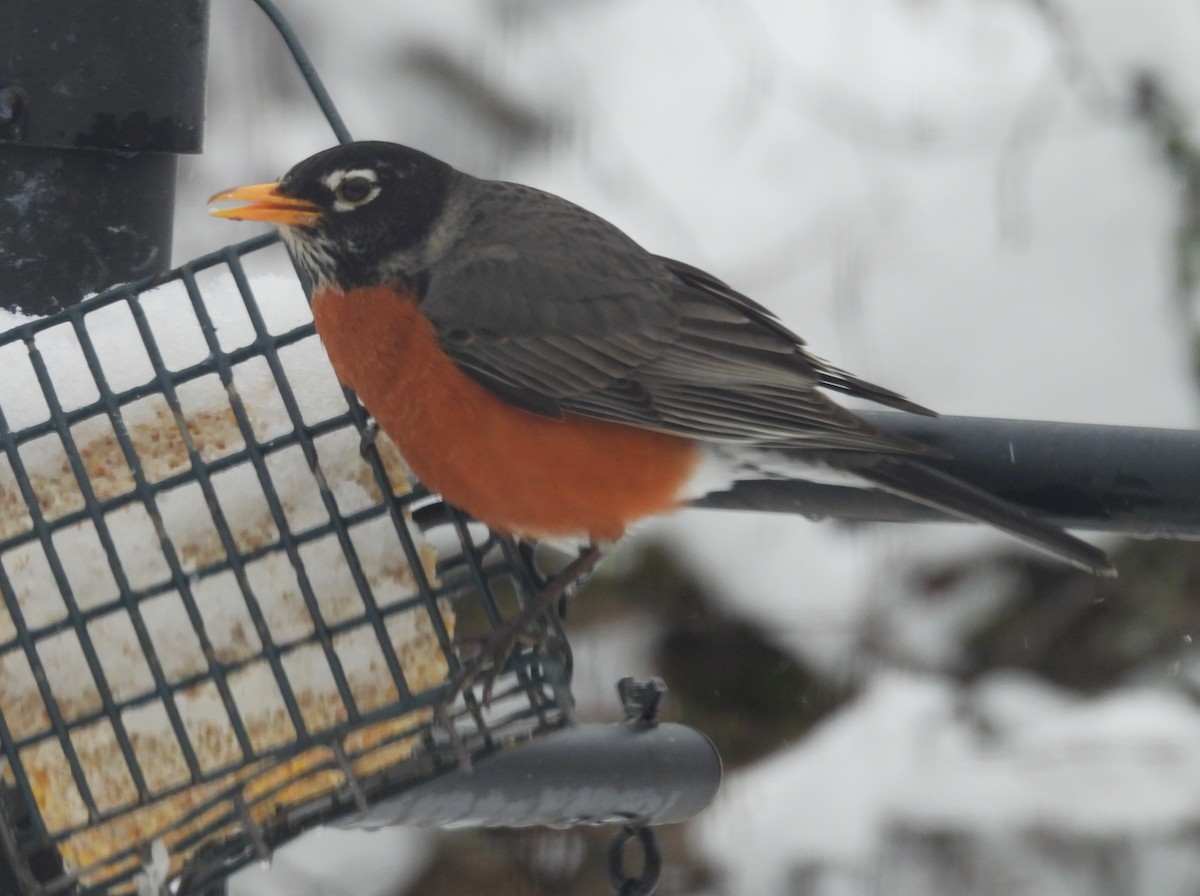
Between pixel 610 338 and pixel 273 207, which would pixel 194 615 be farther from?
pixel 610 338

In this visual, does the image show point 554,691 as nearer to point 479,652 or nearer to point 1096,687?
point 479,652

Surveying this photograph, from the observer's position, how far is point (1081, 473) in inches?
110

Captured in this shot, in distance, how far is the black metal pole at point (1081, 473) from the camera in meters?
2.77

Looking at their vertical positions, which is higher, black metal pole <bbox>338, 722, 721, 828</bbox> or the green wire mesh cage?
the green wire mesh cage

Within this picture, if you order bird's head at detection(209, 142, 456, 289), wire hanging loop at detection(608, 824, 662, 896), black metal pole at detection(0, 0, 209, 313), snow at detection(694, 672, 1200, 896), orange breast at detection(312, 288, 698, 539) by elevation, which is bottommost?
snow at detection(694, 672, 1200, 896)

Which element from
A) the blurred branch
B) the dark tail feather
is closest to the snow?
the blurred branch

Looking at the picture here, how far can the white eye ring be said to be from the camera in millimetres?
3803

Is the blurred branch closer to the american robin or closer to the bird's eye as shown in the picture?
the american robin

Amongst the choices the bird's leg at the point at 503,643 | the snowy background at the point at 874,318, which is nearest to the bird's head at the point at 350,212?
the bird's leg at the point at 503,643

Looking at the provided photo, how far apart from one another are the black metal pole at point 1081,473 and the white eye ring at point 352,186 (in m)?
1.43

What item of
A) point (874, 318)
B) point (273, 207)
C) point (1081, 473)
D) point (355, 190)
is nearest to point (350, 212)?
point (355, 190)

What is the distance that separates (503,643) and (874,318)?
4343 mm

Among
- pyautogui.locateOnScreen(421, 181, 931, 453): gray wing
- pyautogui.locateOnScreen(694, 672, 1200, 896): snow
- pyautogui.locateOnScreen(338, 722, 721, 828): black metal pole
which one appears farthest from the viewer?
pyautogui.locateOnScreen(694, 672, 1200, 896): snow

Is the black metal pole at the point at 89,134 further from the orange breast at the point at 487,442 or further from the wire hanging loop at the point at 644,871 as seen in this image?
the wire hanging loop at the point at 644,871
